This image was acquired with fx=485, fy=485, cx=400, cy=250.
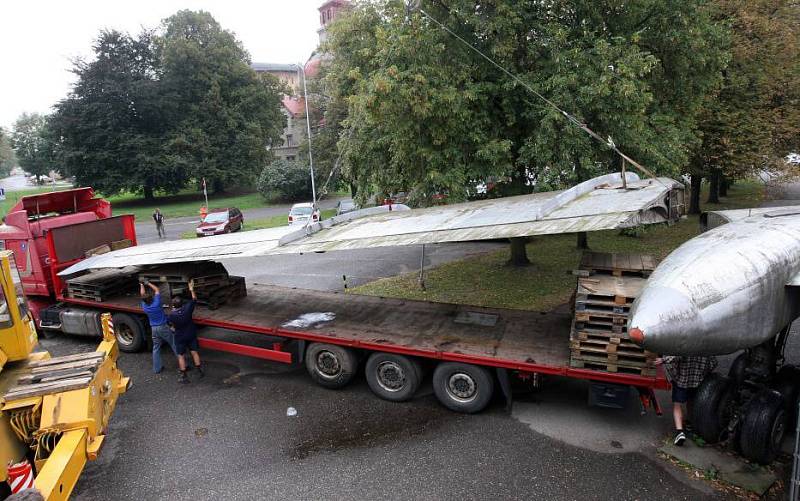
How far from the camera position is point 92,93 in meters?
40.0

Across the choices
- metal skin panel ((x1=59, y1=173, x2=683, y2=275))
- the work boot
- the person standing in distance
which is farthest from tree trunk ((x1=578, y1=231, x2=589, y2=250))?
the person standing in distance

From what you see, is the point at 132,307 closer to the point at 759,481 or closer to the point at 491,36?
the point at 491,36

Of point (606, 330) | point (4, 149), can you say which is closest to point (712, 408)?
point (606, 330)

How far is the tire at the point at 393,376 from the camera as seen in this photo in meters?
7.55

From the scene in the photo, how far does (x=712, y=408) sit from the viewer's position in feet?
20.1

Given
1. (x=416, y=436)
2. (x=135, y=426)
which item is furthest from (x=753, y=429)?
(x=135, y=426)

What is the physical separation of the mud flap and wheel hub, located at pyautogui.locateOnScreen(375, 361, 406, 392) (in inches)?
59.5

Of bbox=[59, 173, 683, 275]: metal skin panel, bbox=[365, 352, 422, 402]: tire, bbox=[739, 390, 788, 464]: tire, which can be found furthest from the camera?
bbox=[365, 352, 422, 402]: tire

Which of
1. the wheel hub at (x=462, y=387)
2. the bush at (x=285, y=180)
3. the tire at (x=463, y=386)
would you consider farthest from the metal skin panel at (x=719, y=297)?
the bush at (x=285, y=180)

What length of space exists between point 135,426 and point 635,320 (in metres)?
7.24

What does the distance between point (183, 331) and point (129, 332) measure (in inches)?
95.7

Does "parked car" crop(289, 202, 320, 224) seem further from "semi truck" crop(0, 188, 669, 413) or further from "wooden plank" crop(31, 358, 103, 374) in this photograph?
"wooden plank" crop(31, 358, 103, 374)

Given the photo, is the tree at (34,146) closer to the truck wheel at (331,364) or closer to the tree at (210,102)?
the tree at (210,102)

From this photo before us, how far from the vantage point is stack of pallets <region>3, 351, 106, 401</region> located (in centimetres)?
563
